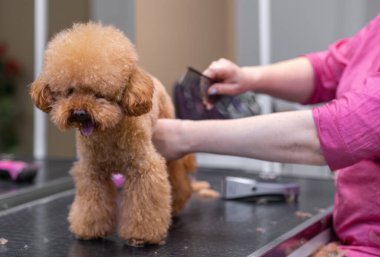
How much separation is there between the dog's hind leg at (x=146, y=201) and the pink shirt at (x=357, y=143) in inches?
9.3

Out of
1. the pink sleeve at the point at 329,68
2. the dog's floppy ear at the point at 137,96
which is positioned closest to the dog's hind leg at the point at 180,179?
the dog's floppy ear at the point at 137,96

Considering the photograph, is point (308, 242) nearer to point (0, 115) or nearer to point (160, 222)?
point (160, 222)

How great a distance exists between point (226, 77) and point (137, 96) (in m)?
0.43

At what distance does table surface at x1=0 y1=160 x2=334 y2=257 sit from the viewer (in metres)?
0.82

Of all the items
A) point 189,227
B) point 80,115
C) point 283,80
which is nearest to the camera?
point 80,115

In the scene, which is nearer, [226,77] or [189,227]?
[189,227]

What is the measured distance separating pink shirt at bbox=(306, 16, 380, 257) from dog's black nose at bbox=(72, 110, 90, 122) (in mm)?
316

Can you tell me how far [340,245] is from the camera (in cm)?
97

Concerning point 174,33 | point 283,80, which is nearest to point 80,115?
point 283,80

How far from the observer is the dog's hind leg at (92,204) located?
2.74 ft

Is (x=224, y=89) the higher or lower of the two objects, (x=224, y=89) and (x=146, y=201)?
the higher

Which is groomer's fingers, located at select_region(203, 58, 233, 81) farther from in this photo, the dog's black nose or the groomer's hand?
the dog's black nose

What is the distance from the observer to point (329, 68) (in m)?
1.18

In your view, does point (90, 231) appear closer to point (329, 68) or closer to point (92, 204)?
point (92, 204)
